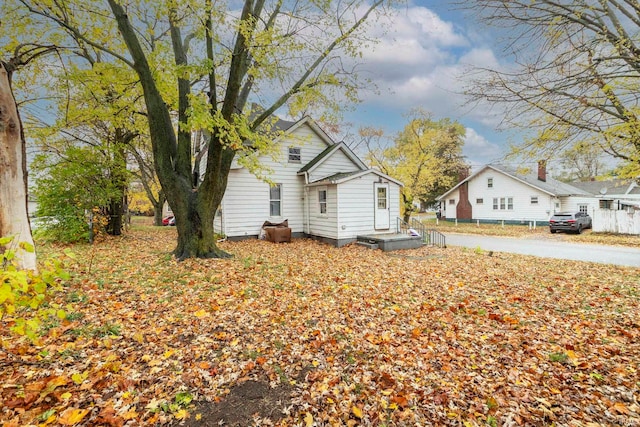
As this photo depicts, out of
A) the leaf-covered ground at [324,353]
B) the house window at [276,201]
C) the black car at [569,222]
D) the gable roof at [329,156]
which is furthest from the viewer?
the black car at [569,222]

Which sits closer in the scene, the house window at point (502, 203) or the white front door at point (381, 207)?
the white front door at point (381, 207)

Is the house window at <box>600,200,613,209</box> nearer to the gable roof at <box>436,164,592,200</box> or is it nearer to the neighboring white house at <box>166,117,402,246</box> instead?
the gable roof at <box>436,164,592,200</box>

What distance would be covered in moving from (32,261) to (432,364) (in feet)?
21.2

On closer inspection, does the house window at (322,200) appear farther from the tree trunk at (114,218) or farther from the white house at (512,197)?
the white house at (512,197)

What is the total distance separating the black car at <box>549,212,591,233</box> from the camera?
21.0 m

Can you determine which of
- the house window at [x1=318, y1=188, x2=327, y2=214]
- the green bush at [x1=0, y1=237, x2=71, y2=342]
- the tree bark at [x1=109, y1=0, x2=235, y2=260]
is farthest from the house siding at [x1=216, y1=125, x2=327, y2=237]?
the green bush at [x1=0, y1=237, x2=71, y2=342]

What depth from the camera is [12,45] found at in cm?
776

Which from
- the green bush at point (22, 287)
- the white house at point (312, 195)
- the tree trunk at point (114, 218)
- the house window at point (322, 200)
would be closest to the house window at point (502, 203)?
the white house at point (312, 195)

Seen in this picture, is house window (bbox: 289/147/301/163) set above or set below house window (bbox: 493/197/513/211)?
above

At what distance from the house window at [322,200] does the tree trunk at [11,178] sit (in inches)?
405

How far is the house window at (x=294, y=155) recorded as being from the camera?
1497 centimetres

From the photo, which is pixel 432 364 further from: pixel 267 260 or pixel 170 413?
pixel 267 260

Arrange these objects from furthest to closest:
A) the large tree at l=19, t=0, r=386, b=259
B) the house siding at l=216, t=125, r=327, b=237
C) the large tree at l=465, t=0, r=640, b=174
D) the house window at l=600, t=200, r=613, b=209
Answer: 1. the house window at l=600, t=200, r=613, b=209
2. the house siding at l=216, t=125, r=327, b=237
3. the large tree at l=19, t=0, r=386, b=259
4. the large tree at l=465, t=0, r=640, b=174

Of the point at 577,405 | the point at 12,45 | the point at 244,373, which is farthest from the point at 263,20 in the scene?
the point at 577,405
